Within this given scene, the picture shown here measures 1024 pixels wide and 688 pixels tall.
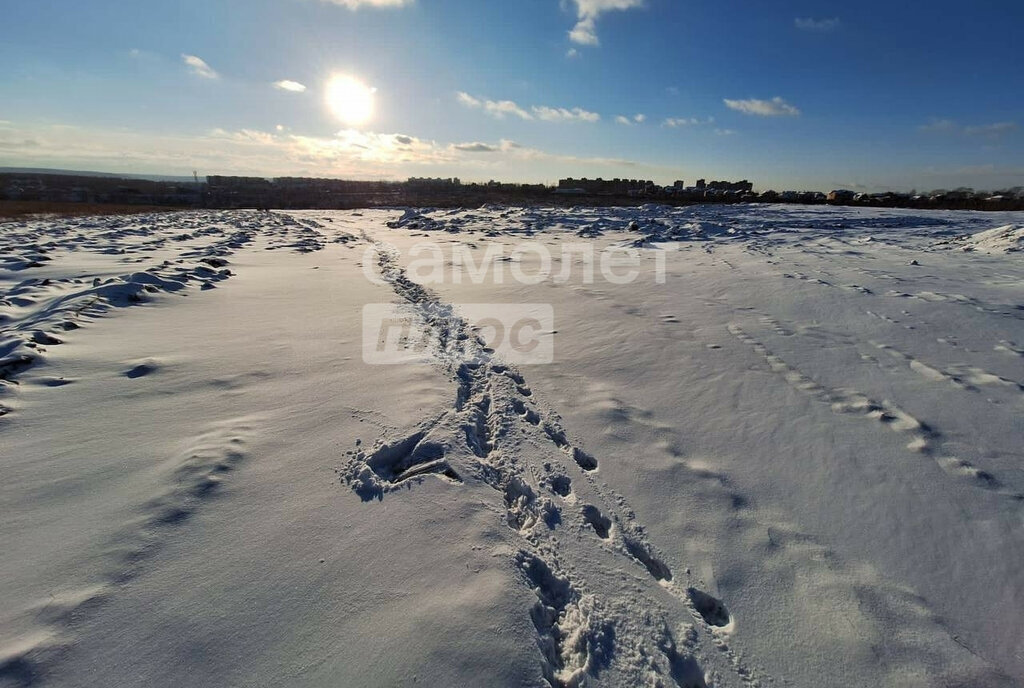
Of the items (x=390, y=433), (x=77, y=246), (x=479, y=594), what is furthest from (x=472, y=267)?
(x=77, y=246)

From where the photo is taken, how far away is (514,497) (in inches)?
108

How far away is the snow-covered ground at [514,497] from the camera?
5.87 feet

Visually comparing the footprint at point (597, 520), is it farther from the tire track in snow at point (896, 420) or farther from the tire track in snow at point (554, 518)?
the tire track in snow at point (896, 420)

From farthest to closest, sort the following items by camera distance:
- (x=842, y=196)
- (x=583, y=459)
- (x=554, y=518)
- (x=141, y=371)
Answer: (x=842, y=196)
(x=141, y=371)
(x=583, y=459)
(x=554, y=518)

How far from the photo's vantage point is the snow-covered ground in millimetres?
1788

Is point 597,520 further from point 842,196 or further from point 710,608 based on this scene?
point 842,196

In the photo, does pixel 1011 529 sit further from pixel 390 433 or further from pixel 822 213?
pixel 822 213

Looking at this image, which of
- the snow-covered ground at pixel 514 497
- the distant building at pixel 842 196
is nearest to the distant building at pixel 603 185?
the distant building at pixel 842 196

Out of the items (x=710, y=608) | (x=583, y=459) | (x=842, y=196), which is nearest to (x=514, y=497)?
(x=583, y=459)

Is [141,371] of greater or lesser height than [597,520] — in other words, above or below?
above

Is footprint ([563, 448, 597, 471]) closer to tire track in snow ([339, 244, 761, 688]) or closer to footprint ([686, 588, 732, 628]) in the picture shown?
tire track in snow ([339, 244, 761, 688])

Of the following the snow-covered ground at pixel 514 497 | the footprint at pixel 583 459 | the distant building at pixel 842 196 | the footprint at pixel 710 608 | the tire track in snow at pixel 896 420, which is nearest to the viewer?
the snow-covered ground at pixel 514 497

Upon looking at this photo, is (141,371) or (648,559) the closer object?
(648,559)

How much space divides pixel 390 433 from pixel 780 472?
277 cm
